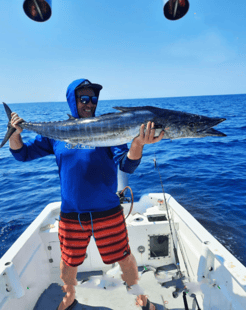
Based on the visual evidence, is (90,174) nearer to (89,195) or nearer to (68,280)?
(89,195)

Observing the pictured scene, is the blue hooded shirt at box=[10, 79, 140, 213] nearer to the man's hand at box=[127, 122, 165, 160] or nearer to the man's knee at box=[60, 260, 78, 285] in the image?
the man's hand at box=[127, 122, 165, 160]

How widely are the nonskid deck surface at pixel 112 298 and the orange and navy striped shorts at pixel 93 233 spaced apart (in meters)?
0.99

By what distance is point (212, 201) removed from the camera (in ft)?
24.4

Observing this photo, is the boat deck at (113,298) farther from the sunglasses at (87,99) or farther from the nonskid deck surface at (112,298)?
the sunglasses at (87,99)

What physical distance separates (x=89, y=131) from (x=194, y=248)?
2337 millimetres

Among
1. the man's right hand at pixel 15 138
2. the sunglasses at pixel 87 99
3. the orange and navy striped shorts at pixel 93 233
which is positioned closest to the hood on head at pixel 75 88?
the sunglasses at pixel 87 99

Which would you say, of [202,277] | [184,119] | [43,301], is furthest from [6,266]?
[184,119]

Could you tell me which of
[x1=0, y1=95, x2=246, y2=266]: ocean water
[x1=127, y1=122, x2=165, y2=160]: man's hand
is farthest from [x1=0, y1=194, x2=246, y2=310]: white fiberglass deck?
[x1=0, y1=95, x2=246, y2=266]: ocean water

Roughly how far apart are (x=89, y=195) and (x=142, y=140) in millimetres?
911

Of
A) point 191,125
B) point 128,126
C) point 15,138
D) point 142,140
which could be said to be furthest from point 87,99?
point 191,125

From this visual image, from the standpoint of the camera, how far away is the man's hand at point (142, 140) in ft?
7.07

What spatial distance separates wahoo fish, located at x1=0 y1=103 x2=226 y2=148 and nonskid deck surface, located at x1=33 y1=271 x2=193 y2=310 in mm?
2400

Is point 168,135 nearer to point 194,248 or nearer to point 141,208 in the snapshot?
point 194,248

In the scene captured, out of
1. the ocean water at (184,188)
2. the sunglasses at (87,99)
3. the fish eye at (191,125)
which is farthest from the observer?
the ocean water at (184,188)
